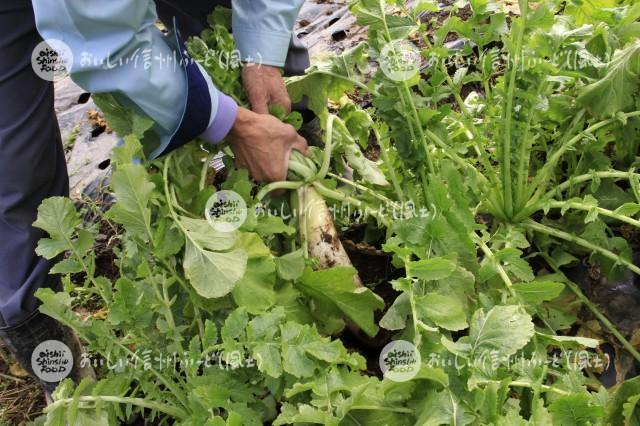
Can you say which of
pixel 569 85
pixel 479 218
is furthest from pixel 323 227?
pixel 569 85

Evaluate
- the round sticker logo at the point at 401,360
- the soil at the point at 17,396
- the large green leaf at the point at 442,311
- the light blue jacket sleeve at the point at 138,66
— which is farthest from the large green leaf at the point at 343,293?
the soil at the point at 17,396

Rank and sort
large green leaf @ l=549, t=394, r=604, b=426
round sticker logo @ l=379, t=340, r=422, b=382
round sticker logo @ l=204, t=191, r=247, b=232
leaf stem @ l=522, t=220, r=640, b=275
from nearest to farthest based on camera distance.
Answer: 1. large green leaf @ l=549, t=394, r=604, b=426
2. round sticker logo @ l=379, t=340, r=422, b=382
3. round sticker logo @ l=204, t=191, r=247, b=232
4. leaf stem @ l=522, t=220, r=640, b=275

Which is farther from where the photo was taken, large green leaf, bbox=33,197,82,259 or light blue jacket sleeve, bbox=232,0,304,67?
light blue jacket sleeve, bbox=232,0,304,67

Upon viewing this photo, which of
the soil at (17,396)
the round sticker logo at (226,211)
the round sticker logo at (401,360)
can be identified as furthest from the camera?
the soil at (17,396)

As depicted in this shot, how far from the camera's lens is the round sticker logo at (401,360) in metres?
1.04

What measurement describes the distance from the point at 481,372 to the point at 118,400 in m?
0.74

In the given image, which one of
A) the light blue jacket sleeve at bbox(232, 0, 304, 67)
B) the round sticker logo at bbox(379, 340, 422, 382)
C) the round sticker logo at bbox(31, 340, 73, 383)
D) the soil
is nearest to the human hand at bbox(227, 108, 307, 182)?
the light blue jacket sleeve at bbox(232, 0, 304, 67)

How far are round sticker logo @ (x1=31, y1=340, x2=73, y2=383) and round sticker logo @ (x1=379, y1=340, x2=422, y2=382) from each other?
989 mm

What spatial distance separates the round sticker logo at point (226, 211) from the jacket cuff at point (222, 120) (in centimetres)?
16

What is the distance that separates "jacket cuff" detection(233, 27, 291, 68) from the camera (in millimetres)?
1662

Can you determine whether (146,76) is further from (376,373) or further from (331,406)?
(376,373)

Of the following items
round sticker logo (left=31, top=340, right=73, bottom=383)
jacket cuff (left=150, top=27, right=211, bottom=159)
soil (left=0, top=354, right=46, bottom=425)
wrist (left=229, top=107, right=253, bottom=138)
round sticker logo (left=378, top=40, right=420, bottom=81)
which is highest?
round sticker logo (left=378, top=40, right=420, bottom=81)

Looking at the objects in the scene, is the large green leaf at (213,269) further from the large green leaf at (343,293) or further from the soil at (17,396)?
the soil at (17,396)

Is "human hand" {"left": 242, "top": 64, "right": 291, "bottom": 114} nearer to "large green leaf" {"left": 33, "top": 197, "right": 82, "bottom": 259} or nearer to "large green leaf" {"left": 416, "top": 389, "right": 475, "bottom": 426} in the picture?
"large green leaf" {"left": 33, "top": 197, "right": 82, "bottom": 259}
